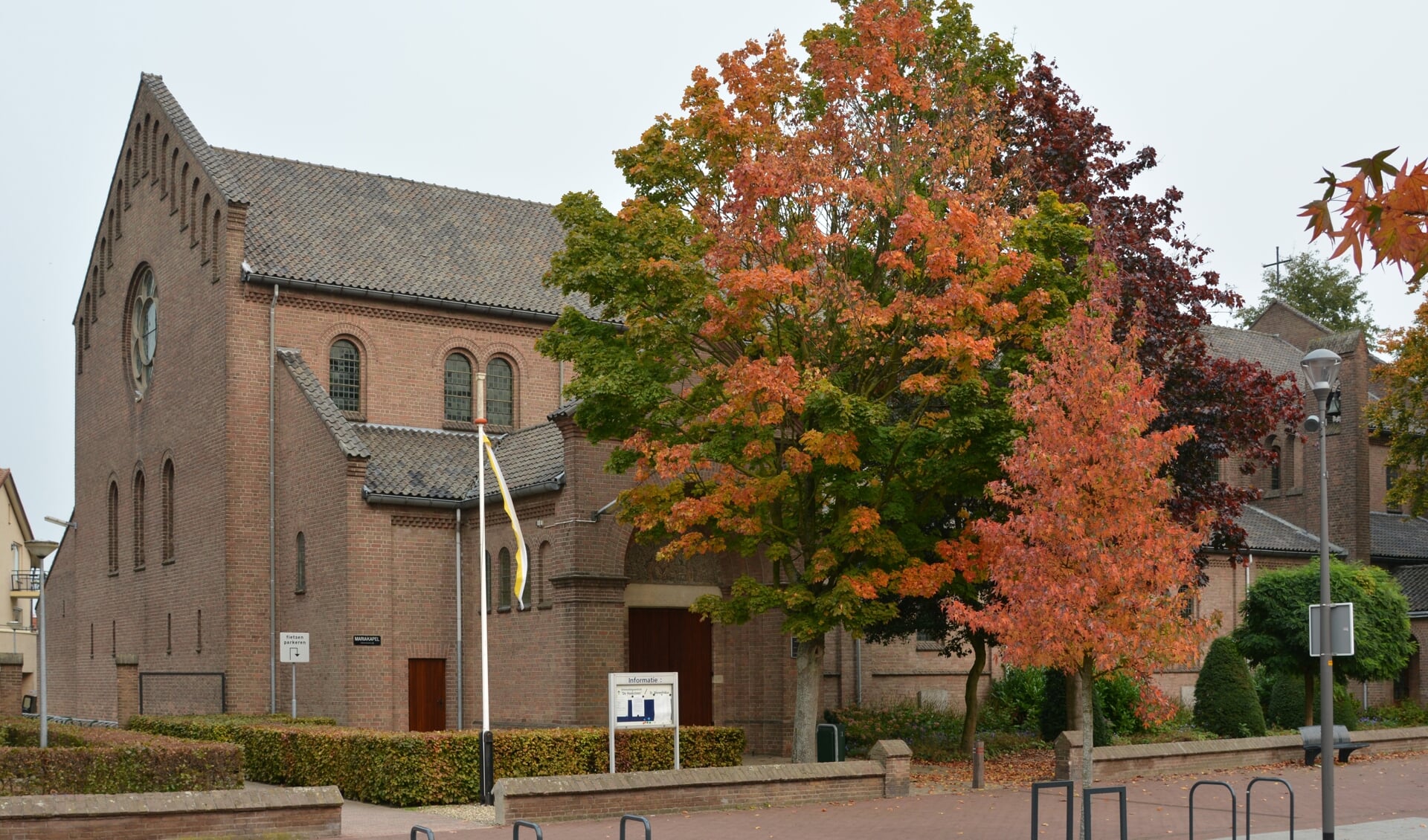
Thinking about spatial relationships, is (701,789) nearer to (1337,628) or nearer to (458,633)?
(1337,628)

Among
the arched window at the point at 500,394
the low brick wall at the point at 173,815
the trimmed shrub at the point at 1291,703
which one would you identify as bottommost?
the trimmed shrub at the point at 1291,703

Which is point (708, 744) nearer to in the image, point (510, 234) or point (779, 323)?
point (779, 323)

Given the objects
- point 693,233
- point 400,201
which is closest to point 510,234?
point 400,201

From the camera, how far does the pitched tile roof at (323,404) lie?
100 feet

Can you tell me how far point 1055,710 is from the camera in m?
29.9

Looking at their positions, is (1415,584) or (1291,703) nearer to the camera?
(1291,703)

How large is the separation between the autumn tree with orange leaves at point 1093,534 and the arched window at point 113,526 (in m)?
29.8

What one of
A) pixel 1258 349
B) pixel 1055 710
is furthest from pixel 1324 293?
pixel 1055 710

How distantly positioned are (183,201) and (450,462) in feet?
33.5

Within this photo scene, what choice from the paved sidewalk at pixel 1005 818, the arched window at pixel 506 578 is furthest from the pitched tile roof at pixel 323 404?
the paved sidewalk at pixel 1005 818

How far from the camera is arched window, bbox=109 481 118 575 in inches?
1599

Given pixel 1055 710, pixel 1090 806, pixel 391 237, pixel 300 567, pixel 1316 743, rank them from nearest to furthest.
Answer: pixel 1090 806 → pixel 1316 743 → pixel 1055 710 → pixel 300 567 → pixel 391 237

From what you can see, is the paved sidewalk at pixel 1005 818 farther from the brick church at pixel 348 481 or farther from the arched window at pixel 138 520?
the arched window at pixel 138 520

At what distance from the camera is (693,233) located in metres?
23.3
